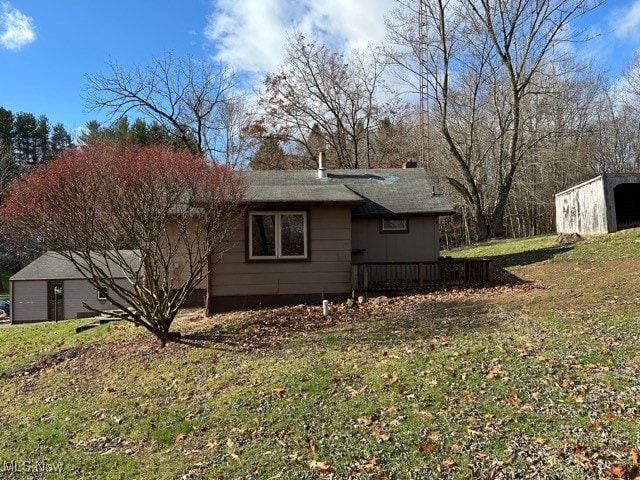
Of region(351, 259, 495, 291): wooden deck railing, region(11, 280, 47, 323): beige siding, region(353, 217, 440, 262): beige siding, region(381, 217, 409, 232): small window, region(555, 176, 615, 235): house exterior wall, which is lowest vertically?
region(11, 280, 47, 323): beige siding

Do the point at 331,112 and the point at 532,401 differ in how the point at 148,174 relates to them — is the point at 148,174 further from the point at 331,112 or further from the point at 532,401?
the point at 331,112

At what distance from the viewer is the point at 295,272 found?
11258mm

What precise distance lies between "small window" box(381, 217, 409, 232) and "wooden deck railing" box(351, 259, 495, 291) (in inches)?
70.5

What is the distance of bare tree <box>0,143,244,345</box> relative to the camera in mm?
7719

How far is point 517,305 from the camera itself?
855 cm

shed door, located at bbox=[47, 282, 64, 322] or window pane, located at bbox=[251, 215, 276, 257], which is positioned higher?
window pane, located at bbox=[251, 215, 276, 257]

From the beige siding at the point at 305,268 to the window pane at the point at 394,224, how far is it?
2.51 metres

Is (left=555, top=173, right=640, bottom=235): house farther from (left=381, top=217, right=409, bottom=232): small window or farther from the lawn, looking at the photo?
(left=381, top=217, right=409, bottom=232): small window

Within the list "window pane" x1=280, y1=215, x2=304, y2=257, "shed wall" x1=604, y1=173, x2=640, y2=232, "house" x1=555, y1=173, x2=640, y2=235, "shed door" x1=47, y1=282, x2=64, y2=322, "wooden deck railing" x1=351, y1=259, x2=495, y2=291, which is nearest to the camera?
"window pane" x1=280, y1=215, x2=304, y2=257

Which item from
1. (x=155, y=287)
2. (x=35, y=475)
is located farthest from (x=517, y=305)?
(x=35, y=475)

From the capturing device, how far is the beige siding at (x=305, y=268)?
1113 centimetres

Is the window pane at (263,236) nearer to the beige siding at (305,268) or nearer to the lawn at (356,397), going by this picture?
the beige siding at (305,268)

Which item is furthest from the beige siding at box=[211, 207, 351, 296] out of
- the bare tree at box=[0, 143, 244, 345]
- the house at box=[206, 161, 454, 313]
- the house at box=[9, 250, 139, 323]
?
the house at box=[9, 250, 139, 323]

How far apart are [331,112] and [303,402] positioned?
30.5 meters
